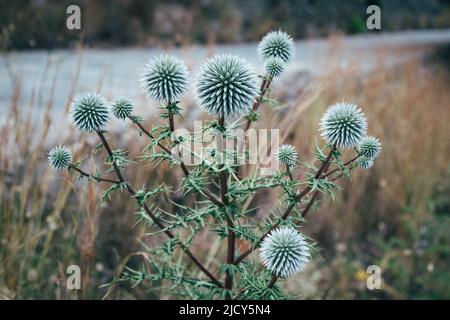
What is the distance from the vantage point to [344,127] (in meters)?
1.70

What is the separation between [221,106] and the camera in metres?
1.62

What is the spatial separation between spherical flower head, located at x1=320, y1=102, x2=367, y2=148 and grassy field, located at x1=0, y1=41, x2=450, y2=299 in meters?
0.76

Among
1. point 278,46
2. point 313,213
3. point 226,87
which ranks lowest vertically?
point 313,213

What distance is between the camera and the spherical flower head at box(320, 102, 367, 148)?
5.49 ft

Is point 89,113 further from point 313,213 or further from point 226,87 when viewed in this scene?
point 313,213

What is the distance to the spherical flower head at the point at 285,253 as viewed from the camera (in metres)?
1.58

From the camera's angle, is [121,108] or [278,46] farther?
[278,46]

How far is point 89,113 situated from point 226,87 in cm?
46

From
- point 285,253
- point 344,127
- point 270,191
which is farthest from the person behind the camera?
point 270,191

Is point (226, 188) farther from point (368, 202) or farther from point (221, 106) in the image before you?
point (368, 202)

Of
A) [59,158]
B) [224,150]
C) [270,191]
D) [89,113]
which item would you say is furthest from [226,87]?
[270,191]

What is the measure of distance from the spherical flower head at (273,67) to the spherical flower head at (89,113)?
0.56 meters

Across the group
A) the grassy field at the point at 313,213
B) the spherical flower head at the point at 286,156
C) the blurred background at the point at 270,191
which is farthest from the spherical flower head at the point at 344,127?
the grassy field at the point at 313,213
